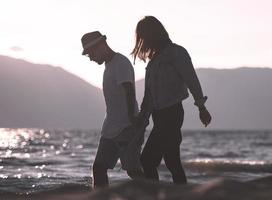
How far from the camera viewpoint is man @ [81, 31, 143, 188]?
7082 millimetres

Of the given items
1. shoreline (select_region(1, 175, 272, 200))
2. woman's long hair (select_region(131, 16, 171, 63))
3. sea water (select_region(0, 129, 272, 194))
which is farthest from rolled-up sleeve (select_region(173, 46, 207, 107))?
sea water (select_region(0, 129, 272, 194))

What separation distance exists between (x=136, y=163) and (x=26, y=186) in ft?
17.1

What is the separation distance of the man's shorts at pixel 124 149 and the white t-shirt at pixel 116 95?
65 millimetres

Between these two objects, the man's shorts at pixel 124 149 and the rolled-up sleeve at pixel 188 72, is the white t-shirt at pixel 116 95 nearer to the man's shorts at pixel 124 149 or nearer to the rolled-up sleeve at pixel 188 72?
the man's shorts at pixel 124 149

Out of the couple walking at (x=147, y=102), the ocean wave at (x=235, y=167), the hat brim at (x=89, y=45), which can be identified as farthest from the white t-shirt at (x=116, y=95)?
the ocean wave at (x=235, y=167)

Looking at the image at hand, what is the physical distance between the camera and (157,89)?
6.82 meters

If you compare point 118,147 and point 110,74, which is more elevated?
point 110,74

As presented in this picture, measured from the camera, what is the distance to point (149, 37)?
22.1 feet

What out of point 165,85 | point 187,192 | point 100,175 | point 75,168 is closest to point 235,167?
point 75,168

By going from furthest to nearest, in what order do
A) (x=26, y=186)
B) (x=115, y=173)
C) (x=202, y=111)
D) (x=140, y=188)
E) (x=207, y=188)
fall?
(x=115, y=173)
(x=26, y=186)
(x=202, y=111)
(x=140, y=188)
(x=207, y=188)

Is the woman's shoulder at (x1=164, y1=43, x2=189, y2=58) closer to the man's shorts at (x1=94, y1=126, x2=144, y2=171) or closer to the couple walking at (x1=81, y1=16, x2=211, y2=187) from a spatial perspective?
the couple walking at (x1=81, y1=16, x2=211, y2=187)

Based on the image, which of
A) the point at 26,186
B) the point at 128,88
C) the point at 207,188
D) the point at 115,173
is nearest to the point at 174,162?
the point at 128,88

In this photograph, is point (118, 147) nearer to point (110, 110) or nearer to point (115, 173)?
point (110, 110)

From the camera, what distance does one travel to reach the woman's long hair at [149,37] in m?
6.73
